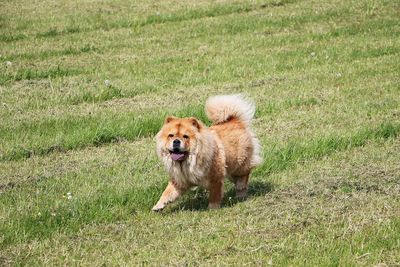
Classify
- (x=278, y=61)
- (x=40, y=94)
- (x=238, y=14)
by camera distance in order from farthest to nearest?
(x=238, y=14), (x=278, y=61), (x=40, y=94)

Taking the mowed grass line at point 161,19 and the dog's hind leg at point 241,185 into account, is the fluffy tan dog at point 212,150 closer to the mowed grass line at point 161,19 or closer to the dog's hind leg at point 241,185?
the dog's hind leg at point 241,185

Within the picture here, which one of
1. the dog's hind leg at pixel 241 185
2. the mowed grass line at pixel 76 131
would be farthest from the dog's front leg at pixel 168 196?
the mowed grass line at pixel 76 131

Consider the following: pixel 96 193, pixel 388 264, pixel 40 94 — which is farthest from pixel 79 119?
pixel 388 264

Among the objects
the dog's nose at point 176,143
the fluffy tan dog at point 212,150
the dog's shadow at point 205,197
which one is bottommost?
the dog's shadow at point 205,197

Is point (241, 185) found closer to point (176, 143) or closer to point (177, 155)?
point (177, 155)

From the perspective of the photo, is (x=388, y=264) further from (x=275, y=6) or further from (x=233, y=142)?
(x=275, y=6)

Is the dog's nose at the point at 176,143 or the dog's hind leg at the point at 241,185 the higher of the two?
the dog's nose at the point at 176,143

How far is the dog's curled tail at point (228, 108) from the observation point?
862 cm

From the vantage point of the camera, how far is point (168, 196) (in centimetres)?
788

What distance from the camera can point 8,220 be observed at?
7.23 m

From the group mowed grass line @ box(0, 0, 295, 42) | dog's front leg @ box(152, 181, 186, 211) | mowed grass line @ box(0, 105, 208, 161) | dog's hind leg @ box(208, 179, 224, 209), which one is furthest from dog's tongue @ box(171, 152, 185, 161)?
mowed grass line @ box(0, 0, 295, 42)

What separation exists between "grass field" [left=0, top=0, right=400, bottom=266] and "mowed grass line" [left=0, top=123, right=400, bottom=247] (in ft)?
0.07

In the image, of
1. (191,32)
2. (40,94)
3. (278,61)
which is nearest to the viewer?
(40,94)

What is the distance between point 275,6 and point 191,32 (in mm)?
3404
